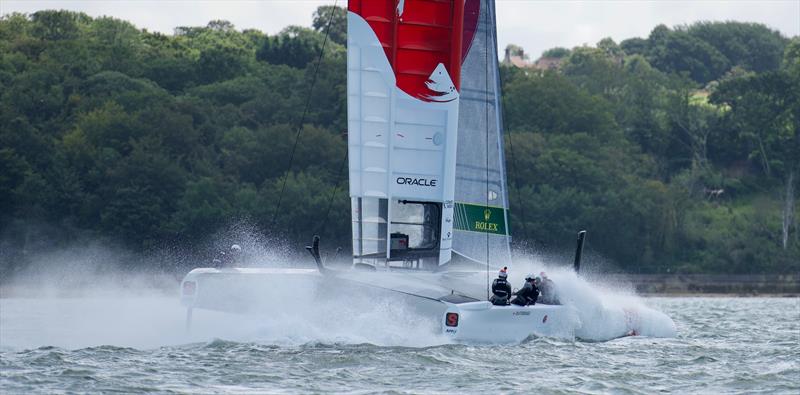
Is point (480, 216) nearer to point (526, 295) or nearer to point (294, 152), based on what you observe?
point (526, 295)

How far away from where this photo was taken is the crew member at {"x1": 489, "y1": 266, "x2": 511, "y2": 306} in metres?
24.9

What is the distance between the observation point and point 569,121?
94125 mm

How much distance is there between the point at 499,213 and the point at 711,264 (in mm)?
55539

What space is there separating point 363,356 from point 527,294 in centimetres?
423

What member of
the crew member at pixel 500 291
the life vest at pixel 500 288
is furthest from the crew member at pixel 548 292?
the life vest at pixel 500 288

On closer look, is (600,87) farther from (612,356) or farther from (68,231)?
(612,356)

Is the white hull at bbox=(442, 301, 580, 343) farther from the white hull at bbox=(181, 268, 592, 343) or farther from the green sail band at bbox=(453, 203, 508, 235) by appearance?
the green sail band at bbox=(453, 203, 508, 235)

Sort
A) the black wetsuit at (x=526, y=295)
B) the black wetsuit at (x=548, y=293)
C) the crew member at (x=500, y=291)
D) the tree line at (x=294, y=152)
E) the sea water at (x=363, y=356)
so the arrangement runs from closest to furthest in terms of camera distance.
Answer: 1. the sea water at (x=363, y=356)
2. the crew member at (x=500, y=291)
3. the black wetsuit at (x=526, y=295)
4. the black wetsuit at (x=548, y=293)
5. the tree line at (x=294, y=152)

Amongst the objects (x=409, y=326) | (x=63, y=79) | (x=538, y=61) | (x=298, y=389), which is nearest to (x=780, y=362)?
(x=409, y=326)

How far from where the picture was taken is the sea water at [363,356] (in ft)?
65.8

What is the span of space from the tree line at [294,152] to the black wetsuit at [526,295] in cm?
3496

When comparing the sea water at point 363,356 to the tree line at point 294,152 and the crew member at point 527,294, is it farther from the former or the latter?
the tree line at point 294,152

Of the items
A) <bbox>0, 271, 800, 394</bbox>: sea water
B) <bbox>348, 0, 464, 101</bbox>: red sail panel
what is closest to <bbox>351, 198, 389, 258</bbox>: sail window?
<bbox>348, 0, 464, 101</bbox>: red sail panel

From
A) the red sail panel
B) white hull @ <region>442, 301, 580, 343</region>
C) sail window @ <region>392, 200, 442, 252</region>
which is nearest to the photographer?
white hull @ <region>442, 301, 580, 343</region>
